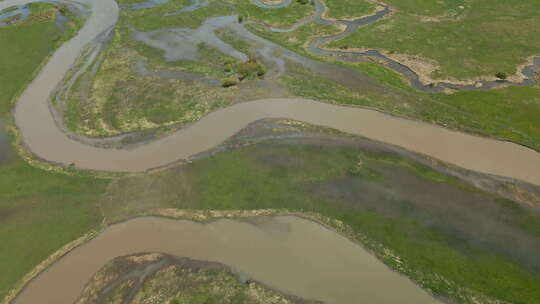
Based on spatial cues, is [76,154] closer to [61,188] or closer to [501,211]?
[61,188]

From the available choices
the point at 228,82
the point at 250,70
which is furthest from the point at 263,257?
the point at 250,70

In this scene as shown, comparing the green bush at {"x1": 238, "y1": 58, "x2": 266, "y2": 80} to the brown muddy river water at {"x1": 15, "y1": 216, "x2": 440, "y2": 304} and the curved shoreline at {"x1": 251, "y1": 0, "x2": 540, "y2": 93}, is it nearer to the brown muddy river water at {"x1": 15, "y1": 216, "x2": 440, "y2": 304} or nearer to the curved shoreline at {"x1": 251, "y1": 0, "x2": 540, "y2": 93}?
the curved shoreline at {"x1": 251, "y1": 0, "x2": 540, "y2": 93}

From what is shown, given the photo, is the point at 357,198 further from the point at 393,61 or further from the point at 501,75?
the point at 501,75

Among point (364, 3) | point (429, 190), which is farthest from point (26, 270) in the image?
point (364, 3)

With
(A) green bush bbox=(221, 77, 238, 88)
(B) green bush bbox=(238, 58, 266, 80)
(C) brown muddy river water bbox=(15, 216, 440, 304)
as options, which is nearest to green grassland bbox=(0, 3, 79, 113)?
(A) green bush bbox=(221, 77, 238, 88)

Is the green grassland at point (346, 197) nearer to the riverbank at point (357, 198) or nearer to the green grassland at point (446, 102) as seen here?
the riverbank at point (357, 198)
